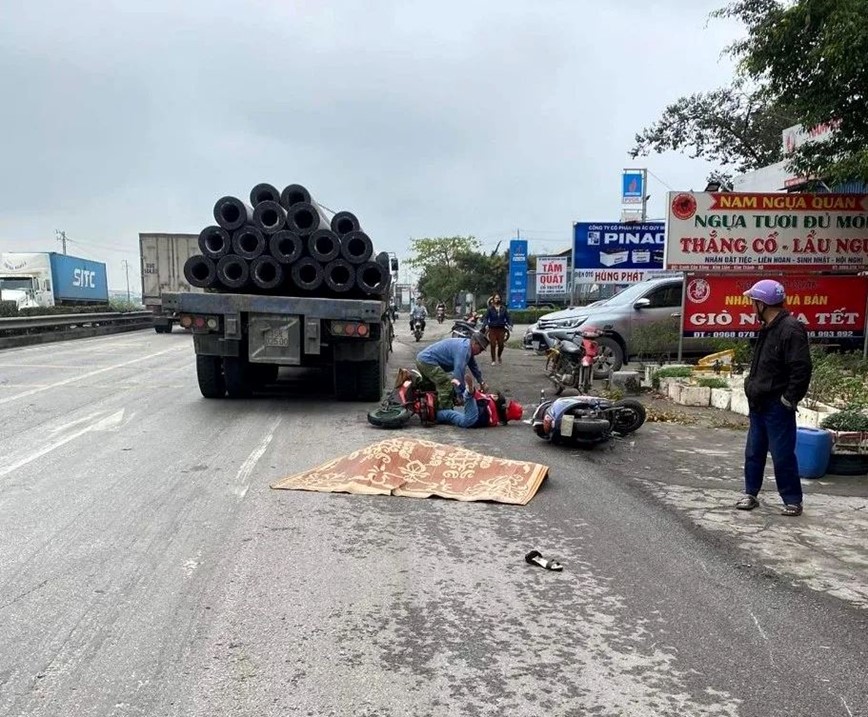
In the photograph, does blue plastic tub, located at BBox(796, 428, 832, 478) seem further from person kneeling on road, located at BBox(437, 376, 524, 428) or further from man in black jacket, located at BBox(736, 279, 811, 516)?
person kneeling on road, located at BBox(437, 376, 524, 428)

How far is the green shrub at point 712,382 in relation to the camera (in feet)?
32.5

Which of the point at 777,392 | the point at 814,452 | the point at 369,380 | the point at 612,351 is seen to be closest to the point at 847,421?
the point at 814,452

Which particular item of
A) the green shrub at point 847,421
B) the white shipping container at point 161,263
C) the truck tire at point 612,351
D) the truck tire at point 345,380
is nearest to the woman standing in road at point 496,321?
the truck tire at point 612,351

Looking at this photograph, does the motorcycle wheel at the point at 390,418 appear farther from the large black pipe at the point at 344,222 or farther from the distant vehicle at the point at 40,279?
the distant vehicle at the point at 40,279

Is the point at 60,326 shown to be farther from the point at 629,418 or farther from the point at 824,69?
the point at 824,69

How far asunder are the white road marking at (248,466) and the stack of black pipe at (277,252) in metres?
2.31

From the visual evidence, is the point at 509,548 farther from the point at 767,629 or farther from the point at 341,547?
the point at 767,629

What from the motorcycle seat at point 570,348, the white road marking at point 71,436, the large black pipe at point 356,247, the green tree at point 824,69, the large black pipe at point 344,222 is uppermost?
the green tree at point 824,69

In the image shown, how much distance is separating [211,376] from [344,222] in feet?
9.16

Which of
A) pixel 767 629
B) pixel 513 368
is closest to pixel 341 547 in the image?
pixel 767 629

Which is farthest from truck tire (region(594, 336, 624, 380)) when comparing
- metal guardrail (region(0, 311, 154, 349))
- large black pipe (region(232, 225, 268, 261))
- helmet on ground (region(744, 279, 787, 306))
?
metal guardrail (region(0, 311, 154, 349))

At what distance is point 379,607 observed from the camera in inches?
138

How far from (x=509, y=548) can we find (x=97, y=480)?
3.38 m

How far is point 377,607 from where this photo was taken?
3508 millimetres
